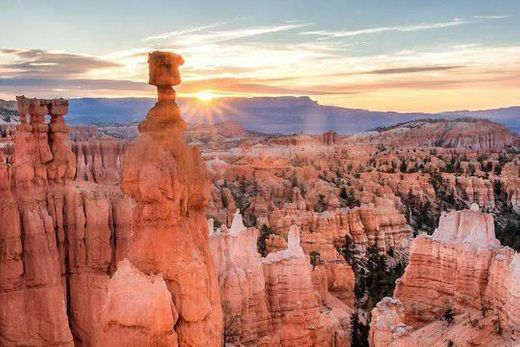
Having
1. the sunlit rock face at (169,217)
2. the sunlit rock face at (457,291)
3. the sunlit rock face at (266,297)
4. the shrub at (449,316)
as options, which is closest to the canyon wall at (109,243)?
the sunlit rock face at (169,217)

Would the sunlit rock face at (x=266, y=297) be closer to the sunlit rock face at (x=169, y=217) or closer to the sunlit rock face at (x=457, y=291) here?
the sunlit rock face at (x=457, y=291)

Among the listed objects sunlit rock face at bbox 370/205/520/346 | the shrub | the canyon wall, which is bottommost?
the shrub

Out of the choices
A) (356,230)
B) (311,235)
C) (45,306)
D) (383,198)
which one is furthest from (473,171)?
(45,306)

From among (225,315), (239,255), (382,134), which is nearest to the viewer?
(225,315)

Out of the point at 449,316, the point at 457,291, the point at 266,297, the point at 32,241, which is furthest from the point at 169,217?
the point at 457,291

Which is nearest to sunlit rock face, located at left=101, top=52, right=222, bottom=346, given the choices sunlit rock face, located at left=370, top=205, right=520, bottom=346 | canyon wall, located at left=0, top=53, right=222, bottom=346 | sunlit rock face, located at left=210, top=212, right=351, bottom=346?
canyon wall, located at left=0, top=53, right=222, bottom=346

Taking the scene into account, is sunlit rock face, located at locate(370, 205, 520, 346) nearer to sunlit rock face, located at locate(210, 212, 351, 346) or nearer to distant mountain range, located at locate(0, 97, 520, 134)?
sunlit rock face, located at locate(210, 212, 351, 346)

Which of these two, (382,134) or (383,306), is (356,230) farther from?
(382,134)
